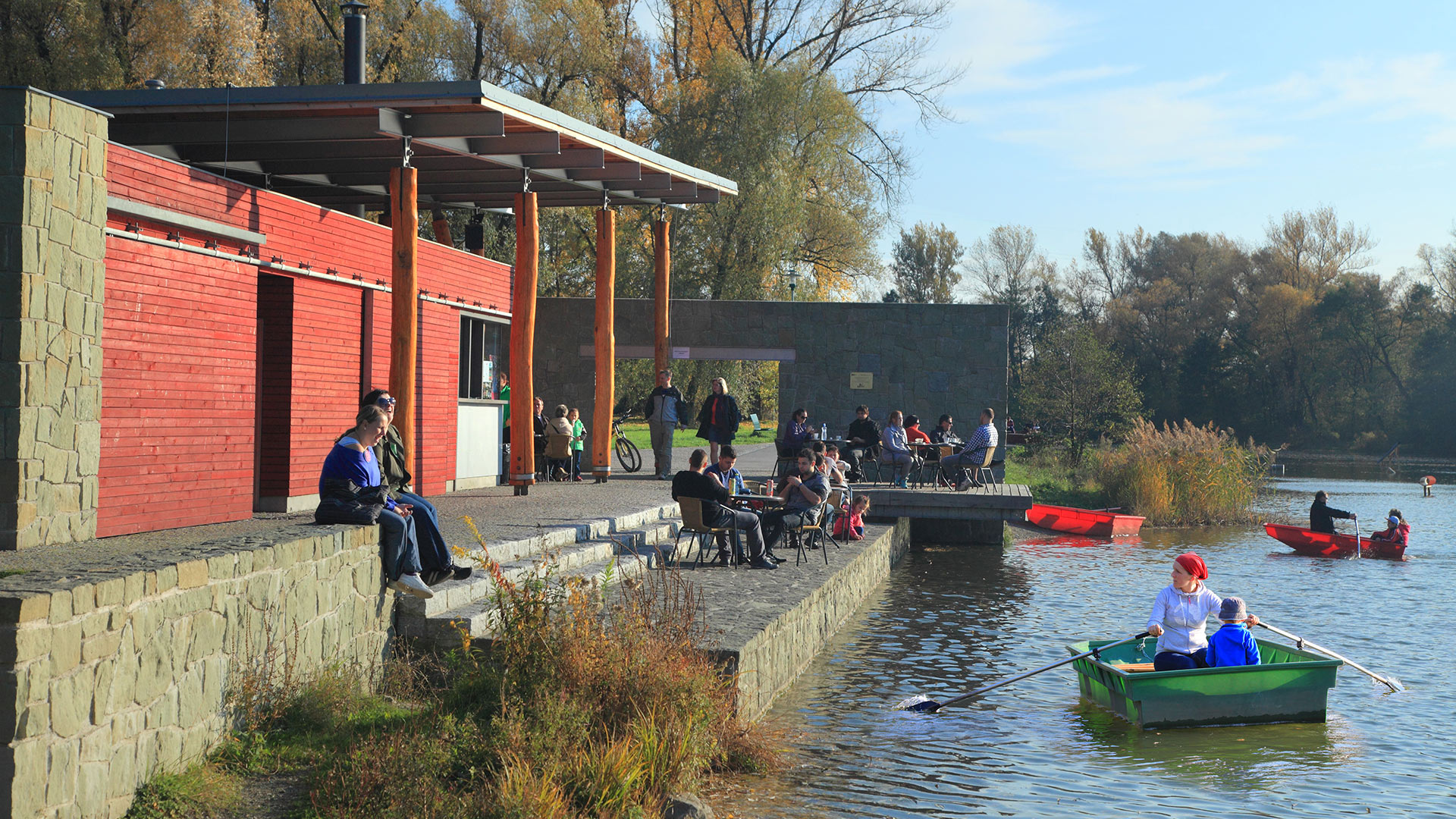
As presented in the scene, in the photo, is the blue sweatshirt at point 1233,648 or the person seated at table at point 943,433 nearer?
the blue sweatshirt at point 1233,648

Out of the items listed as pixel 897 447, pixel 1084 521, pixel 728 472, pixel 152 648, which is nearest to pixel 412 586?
pixel 152 648

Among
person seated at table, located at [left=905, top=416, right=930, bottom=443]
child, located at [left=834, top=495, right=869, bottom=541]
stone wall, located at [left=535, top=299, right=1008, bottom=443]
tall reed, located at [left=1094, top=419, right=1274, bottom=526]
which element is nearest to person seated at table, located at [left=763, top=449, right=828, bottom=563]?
child, located at [left=834, top=495, right=869, bottom=541]

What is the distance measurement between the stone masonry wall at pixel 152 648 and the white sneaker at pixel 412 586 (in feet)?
0.73

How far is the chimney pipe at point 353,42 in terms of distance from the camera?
14414mm

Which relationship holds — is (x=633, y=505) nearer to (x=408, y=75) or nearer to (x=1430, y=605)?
(x=1430, y=605)

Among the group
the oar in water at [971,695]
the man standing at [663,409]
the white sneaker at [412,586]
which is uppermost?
the man standing at [663,409]

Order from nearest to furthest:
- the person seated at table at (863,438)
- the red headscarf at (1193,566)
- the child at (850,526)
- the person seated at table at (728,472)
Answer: the red headscarf at (1193,566) < the person seated at table at (728,472) < the child at (850,526) < the person seated at table at (863,438)

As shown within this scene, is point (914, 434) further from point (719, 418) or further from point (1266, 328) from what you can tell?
point (1266, 328)

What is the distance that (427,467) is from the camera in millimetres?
14695

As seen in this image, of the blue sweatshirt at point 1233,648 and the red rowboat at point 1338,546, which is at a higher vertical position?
the blue sweatshirt at point 1233,648

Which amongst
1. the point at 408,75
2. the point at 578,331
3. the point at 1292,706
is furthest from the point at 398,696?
the point at 408,75

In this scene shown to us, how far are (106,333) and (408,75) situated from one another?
2188cm

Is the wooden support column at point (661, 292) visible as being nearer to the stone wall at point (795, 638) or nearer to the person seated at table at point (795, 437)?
the person seated at table at point (795, 437)

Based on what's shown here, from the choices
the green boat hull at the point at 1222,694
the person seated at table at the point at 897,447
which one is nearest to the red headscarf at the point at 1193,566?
the green boat hull at the point at 1222,694
